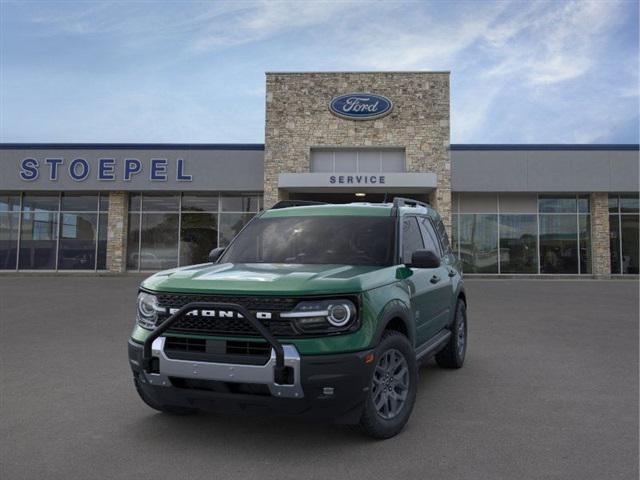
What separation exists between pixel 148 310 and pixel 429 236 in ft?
10.9

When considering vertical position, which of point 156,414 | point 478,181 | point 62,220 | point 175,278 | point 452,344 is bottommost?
point 156,414

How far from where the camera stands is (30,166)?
23500 mm

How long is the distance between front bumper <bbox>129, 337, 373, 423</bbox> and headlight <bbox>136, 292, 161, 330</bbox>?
1.17 feet

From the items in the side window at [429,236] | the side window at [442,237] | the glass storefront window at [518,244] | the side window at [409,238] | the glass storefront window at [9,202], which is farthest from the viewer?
the glass storefront window at [9,202]

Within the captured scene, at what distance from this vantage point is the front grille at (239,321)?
3.56 meters

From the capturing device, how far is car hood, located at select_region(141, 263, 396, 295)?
3611mm

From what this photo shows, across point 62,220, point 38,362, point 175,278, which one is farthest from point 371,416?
point 62,220

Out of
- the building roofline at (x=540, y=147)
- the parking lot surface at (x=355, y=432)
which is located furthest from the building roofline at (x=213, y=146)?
the parking lot surface at (x=355, y=432)

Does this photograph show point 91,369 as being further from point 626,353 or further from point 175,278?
point 626,353

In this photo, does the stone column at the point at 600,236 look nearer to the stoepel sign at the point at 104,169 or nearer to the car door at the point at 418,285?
the stoepel sign at the point at 104,169

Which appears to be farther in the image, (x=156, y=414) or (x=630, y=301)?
(x=630, y=301)

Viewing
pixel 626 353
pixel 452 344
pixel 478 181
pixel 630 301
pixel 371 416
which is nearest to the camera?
pixel 371 416

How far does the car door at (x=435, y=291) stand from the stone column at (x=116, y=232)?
20.5 metres

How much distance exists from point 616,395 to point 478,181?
18209 mm
